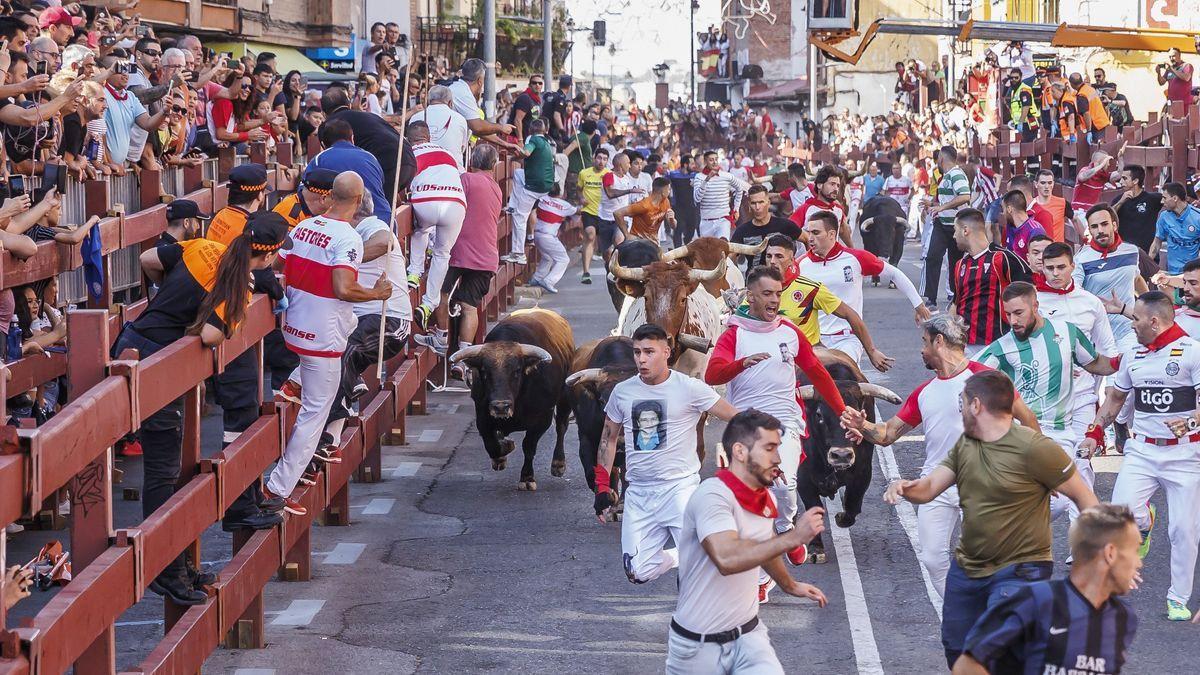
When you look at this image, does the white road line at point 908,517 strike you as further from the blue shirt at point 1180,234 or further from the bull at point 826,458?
the blue shirt at point 1180,234

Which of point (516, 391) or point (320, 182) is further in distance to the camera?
point (516, 391)

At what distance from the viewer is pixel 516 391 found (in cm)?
1338

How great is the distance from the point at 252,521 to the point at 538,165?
14427 mm

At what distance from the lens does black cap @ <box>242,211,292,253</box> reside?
8.38m

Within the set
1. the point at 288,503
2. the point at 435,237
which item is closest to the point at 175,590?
the point at 288,503

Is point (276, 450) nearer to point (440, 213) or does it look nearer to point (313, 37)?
point (440, 213)

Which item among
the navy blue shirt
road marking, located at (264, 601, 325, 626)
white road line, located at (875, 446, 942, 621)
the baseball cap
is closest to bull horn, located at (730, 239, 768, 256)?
white road line, located at (875, 446, 942, 621)

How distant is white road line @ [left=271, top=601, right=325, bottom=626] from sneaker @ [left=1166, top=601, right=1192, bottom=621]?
495 cm

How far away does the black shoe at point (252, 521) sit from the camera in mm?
9047

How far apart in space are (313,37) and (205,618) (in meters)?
31.0

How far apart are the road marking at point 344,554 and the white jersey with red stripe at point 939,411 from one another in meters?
4.19

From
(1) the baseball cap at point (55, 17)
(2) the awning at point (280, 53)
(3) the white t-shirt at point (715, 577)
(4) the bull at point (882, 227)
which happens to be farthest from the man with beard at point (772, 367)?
(2) the awning at point (280, 53)

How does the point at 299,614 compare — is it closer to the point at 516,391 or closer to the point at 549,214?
the point at 516,391

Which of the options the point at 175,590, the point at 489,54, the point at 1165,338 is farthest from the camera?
the point at 489,54
